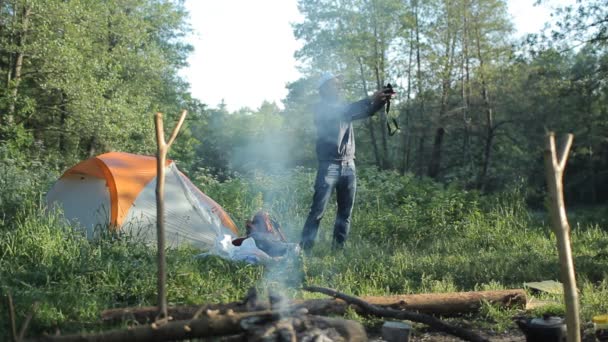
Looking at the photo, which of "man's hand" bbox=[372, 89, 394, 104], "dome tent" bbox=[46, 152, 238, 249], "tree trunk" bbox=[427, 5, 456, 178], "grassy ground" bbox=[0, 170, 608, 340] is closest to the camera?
"grassy ground" bbox=[0, 170, 608, 340]

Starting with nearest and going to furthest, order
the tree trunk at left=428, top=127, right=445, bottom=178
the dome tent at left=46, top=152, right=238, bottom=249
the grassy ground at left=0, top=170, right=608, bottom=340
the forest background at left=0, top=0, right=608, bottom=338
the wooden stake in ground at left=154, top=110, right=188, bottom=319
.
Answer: the wooden stake in ground at left=154, top=110, right=188, bottom=319 → the grassy ground at left=0, top=170, right=608, bottom=340 → the dome tent at left=46, top=152, right=238, bottom=249 → the forest background at left=0, top=0, right=608, bottom=338 → the tree trunk at left=428, top=127, right=445, bottom=178

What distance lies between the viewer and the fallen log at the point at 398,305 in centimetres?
270

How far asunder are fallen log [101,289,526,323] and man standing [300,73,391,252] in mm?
2146

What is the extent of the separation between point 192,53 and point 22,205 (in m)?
21.7

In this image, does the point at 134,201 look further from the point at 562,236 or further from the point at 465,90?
the point at 465,90

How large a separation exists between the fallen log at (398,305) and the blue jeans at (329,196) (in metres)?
2.14

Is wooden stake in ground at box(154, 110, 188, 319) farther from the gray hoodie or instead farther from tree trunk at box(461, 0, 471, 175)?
tree trunk at box(461, 0, 471, 175)

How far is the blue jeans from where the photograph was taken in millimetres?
5324

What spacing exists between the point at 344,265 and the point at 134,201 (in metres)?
2.56

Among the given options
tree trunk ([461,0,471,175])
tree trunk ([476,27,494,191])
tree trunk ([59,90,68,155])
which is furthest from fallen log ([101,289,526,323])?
tree trunk ([461,0,471,175])

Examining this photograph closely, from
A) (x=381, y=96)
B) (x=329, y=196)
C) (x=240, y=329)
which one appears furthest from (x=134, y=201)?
(x=240, y=329)

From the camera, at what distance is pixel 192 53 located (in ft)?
86.6

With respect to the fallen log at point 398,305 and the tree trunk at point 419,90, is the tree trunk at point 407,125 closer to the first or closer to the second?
the tree trunk at point 419,90

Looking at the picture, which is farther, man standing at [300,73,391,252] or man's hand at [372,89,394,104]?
man standing at [300,73,391,252]
